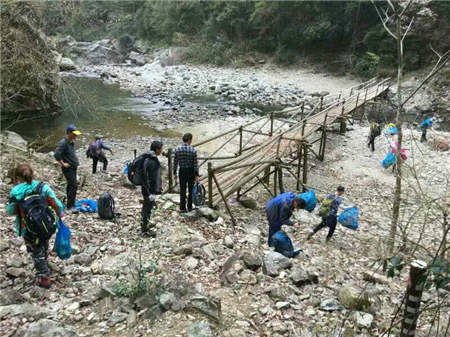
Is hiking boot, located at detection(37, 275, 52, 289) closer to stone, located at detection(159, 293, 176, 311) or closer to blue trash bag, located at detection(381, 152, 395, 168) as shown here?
stone, located at detection(159, 293, 176, 311)

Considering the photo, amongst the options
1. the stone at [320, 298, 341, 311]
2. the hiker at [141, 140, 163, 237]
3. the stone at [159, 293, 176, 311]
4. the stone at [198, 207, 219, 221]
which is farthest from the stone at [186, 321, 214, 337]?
the stone at [198, 207, 219, 221]

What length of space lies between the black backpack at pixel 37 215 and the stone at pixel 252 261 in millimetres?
2467

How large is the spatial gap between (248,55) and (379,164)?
2468cm

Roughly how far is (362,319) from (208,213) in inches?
130

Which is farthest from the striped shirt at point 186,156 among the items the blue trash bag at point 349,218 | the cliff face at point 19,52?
the cliff face at point 19,52

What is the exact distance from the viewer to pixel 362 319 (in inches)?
158

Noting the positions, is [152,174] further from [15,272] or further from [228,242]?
[15,272]

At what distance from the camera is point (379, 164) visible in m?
12.5

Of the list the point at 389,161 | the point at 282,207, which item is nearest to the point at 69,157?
the point at 282,207

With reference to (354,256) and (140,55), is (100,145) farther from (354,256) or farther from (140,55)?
(140,55)

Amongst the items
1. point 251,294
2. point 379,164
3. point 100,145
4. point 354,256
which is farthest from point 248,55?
point 251,294

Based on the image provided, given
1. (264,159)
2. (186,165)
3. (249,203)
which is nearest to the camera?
(186,165)

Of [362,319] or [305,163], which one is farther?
[305,163]

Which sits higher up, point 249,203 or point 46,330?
point 46,330
